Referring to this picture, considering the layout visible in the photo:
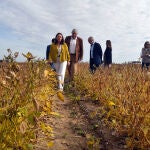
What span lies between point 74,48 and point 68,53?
5.78 ft

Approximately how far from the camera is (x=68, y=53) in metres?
10.3

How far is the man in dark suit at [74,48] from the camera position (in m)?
12.0

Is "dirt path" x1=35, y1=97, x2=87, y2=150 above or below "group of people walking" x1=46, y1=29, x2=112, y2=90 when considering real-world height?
below

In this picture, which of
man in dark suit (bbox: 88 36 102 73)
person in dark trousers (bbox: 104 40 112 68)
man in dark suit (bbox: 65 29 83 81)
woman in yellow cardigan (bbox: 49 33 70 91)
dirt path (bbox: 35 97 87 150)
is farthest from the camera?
person in dark trousers (bbox: 104 40 112 68)

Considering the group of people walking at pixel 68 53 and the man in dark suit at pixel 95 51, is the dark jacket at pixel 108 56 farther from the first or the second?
the man in dark suit at pixel 95 51

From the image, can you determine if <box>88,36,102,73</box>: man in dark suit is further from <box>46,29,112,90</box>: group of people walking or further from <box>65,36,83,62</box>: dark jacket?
<box>65,36,83,62</box>: dark jacket

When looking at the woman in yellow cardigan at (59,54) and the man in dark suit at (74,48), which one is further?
the man in dark suit at (74,48)

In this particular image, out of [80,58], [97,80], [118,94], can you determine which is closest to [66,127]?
[118,94]

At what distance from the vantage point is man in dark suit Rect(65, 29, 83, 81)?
11953 mm

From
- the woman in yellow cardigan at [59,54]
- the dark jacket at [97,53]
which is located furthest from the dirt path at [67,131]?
the dark jacket at [97,53]

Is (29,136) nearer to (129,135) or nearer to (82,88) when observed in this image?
(129,135)

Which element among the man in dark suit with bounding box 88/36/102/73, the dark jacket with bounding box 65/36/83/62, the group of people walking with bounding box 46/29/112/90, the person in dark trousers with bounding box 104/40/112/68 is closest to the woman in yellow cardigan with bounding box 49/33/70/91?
the group of people walking with bounding box 46/29/112/90

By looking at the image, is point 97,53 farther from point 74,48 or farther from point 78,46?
point 74,48

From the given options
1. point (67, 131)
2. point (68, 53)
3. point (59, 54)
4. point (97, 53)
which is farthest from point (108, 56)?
point (67, 131)
